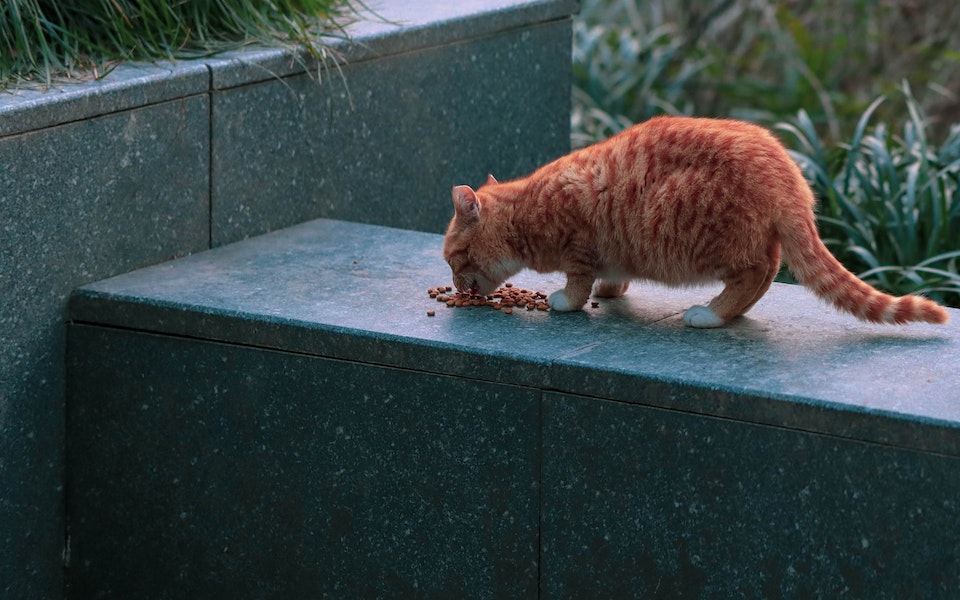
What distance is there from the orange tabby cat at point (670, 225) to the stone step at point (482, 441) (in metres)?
0.11

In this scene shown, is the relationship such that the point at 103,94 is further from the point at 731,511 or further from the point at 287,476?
the point at 731,511

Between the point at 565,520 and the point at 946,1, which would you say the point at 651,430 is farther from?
the point at 946,1

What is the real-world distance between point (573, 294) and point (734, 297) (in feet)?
1.28

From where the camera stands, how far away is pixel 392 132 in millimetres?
4395

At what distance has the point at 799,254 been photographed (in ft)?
9.60

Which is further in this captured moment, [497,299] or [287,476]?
[497,299]

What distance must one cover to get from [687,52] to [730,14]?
2.12 ft

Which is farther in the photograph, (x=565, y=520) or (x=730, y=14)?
(x=730, y=14)

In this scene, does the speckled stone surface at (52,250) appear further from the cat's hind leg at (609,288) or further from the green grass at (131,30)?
the cat's hind leg at (609,288)

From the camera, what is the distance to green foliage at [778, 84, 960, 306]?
445 cm

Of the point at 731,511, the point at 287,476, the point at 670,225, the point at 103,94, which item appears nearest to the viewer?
the point at 731,511

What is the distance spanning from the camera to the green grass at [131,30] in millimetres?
3412

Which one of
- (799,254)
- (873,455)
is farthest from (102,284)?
(873,455)

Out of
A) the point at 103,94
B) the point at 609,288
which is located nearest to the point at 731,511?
the point at 609,288
